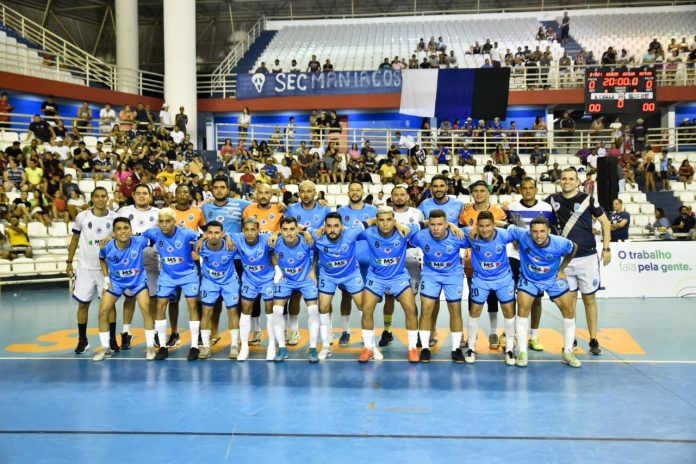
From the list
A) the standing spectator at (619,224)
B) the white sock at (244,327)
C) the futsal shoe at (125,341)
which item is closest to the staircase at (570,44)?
the standing spectator at (619,224)

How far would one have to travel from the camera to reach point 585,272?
767 cm

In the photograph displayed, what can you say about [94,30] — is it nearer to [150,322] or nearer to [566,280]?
[150,322]

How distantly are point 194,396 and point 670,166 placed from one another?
20818 mm

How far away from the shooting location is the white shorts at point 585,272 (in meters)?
7.66

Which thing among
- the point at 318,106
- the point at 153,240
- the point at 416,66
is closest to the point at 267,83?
the point at 318,106

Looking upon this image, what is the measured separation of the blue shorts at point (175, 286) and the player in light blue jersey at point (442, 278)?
2.69 m

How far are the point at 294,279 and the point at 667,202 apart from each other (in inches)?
664

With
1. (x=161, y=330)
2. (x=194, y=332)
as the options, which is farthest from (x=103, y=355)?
(x=194, y=332)

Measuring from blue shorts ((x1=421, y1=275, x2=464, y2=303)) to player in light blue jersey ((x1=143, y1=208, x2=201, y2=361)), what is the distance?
2.76 meters

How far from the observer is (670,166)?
22141 millimetres

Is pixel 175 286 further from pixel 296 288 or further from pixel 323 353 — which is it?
pixel 323 353

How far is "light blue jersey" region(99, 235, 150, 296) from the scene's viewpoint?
757 centimetres

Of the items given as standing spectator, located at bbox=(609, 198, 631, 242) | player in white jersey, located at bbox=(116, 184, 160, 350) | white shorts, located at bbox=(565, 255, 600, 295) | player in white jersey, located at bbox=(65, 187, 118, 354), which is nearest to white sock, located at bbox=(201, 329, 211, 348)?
player in white jersey, located at bbox=(116, 184, 160, 350)

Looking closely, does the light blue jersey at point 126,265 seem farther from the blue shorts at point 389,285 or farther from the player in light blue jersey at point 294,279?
the blue shorts at point 389,285
